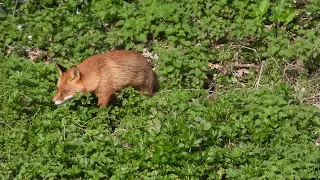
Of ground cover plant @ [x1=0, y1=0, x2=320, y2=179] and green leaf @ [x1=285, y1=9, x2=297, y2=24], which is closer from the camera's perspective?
ground cover plant @ [x1=0, y1=0, x2=320, y2=179]

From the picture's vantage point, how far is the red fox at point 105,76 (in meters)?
9.23

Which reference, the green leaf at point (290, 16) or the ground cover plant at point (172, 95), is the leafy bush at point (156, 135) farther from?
the green leaf at point (290, 16)

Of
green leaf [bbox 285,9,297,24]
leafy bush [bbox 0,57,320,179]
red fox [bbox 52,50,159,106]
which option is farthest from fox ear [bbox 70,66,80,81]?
green leaf [bbox 285,9,297,24]

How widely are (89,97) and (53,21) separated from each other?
2.39 metres

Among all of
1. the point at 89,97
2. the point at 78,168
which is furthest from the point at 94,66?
the point at 78,168

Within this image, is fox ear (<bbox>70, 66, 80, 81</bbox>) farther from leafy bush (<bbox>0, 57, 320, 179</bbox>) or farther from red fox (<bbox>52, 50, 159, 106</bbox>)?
leafy bush (<bbox>0, 57, 320, 179</bbox>)

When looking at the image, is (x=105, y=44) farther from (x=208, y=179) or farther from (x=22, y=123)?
(x=208, y=179)

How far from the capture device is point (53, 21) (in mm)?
10969

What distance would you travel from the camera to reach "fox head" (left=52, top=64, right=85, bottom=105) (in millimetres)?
9125

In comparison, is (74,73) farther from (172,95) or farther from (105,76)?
(172,95)

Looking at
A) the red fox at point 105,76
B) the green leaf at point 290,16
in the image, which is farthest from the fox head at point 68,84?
the green leaf at point 290,16

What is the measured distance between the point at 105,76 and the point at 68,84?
1.88ft

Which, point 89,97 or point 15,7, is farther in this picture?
point 15,7

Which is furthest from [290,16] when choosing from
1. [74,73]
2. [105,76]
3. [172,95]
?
[74,73]
